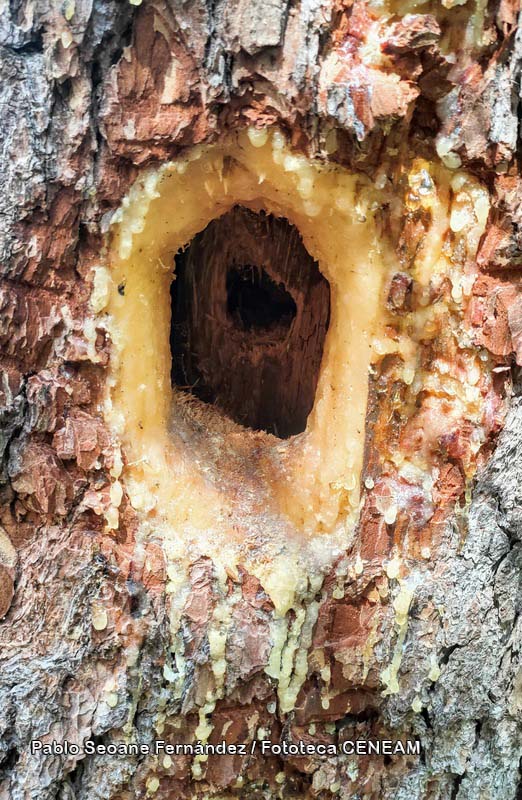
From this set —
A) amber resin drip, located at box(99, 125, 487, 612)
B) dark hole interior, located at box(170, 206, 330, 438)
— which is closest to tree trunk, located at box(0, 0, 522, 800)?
amber resin drip, located at box(99, 125, 487, 612)

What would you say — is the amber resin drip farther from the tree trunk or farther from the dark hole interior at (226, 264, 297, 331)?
the dark hole interior at (226, 264, 297, 331)

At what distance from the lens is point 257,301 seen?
1.57 metres

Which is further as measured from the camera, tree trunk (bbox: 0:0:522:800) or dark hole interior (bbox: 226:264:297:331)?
dark hole interior (bbox: 226:264:297:331)

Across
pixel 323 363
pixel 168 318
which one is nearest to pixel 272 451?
pixel 323 363

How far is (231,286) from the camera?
1521 millimetres

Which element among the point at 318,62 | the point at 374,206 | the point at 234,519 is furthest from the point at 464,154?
the point at 234,519

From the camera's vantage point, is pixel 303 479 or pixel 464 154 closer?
pixel 464 154

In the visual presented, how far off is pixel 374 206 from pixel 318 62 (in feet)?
0.77

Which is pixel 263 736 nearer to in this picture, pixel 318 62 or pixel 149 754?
pixel 149 754

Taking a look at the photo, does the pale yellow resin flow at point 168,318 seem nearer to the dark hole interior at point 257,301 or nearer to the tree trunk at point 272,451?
the tree trunk at point 272,451

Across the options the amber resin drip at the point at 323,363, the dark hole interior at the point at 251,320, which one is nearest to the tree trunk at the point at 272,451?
the amber resin drip at the point at 323,363

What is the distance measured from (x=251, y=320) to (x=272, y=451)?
355 millimetres

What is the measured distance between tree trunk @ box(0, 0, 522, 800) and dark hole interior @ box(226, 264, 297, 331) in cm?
28

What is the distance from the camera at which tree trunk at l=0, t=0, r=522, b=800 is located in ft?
3.31
